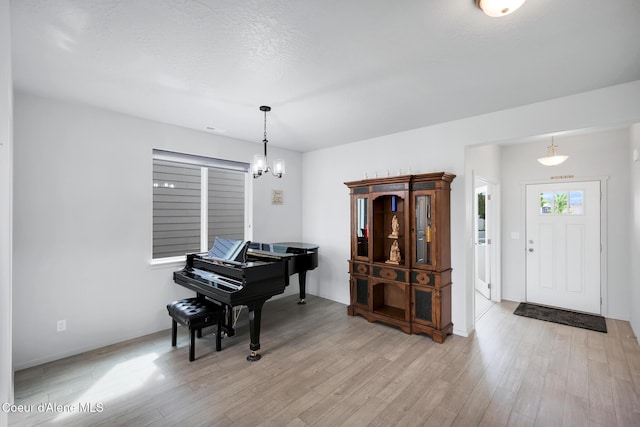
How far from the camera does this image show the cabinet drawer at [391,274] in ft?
11.8

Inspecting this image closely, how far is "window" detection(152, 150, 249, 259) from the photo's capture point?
12.4ft

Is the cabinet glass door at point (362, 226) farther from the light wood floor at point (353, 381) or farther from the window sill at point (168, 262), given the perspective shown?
the window sill at point (168, 262)

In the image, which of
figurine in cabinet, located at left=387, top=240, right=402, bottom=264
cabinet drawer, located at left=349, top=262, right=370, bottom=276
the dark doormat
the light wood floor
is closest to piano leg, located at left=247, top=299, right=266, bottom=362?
the light wood floor

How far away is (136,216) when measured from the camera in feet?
11.2

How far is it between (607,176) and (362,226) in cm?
352

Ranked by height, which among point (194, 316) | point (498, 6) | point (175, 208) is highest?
point (498, 6)

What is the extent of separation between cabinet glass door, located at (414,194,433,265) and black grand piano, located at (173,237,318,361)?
156 cm

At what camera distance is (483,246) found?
5.23 meters

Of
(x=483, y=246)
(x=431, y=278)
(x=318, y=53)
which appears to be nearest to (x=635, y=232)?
(x=483, y=246)

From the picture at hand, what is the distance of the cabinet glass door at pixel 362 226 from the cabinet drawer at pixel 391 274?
284 millimetres

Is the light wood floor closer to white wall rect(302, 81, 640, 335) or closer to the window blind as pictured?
white wall rect(302, 81, 640, 335)

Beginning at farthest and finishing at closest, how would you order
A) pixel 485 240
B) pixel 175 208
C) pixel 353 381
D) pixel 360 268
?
pixel 485 240 < pixel 360 268 < pixel 175 208 < pixel 353 381

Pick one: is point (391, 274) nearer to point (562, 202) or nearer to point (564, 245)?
point (564, 245)

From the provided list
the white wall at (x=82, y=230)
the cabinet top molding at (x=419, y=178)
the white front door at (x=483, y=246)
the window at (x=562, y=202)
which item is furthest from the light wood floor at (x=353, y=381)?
the cabinet top molding at (x=419, y=178)
